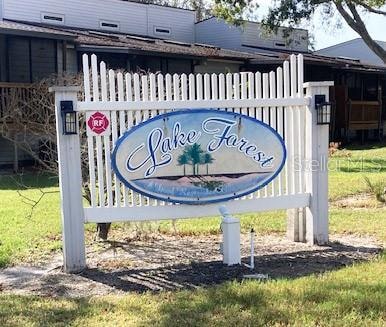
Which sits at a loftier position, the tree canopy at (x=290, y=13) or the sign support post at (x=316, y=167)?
the tree canopy at (x=290, y=13)

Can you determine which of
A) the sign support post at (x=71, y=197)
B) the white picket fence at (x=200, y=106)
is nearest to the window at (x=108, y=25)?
the white picket fence at (x=200, y=106)

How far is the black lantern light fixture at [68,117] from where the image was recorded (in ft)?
20.0

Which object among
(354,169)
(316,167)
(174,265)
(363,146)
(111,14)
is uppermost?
(111,14)

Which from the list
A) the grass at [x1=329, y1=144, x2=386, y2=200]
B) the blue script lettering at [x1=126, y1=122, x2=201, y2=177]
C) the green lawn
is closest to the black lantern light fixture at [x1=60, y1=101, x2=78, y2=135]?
the blue script lettering at [x1=126, y1=122, x2=201, y2=177]

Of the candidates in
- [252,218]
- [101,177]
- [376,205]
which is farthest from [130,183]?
[376,205]

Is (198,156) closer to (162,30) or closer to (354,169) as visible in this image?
(354,169)

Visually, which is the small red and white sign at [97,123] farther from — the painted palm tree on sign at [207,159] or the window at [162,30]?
the window at [162,30]

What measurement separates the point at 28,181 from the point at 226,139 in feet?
30.4

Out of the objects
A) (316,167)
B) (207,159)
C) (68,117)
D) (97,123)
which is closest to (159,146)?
(207,159)

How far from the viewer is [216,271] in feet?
19.8

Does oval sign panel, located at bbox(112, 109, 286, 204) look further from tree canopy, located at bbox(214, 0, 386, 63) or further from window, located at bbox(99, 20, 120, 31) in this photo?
window, located at bbox(99, 20, 120, 31)

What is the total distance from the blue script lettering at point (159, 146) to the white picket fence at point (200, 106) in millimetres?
223

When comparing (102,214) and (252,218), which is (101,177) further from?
(252,218)

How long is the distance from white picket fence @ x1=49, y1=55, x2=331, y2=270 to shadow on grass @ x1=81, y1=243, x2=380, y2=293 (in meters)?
0.53
